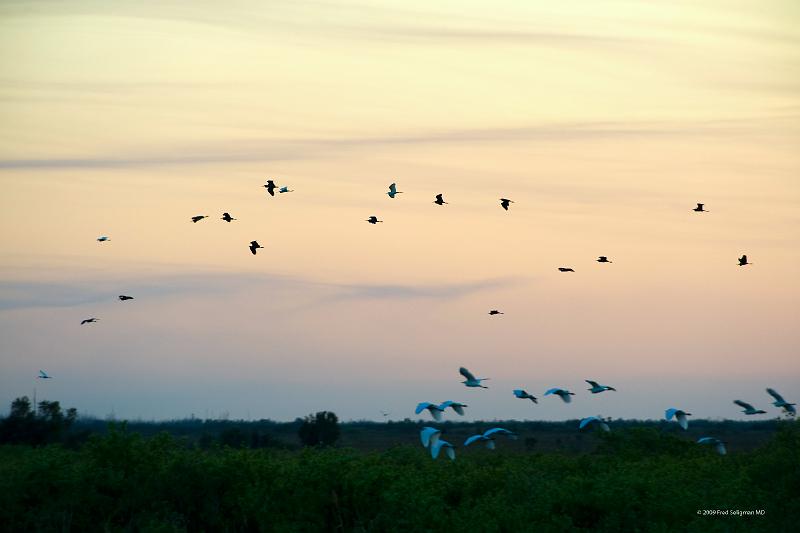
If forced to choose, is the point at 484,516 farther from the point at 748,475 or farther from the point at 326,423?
the point at 326,423

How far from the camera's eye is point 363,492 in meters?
38.3

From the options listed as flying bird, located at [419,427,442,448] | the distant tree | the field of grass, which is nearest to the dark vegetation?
the field of grass

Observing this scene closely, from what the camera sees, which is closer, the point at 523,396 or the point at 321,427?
the point at 523,396

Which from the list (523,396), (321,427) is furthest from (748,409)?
(321,427)

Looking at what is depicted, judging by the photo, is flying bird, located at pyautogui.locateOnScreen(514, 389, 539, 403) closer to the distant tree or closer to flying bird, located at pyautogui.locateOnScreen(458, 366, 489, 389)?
flying bird, located at pyautogui.locateOnScreen(458, 366, 489, 389)

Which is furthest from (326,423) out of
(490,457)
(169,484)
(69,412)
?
(169,484)

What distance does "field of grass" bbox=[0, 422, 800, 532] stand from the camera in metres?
35.0

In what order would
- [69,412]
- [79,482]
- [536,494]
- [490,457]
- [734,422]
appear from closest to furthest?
[536,494] < [79,482] < [490,457] < [69,412] < [734,422]

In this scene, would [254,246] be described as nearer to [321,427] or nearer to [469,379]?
[469,379]

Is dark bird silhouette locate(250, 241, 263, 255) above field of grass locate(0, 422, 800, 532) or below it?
above

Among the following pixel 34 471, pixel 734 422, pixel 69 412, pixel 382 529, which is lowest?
pixel 382 529

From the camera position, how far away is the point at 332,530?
126ft

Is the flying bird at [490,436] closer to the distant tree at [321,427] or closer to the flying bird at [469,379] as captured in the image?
the flying bird at [469,379]

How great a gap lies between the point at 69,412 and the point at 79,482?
5175 centimetres
